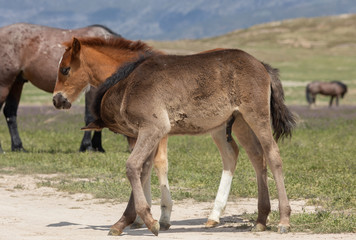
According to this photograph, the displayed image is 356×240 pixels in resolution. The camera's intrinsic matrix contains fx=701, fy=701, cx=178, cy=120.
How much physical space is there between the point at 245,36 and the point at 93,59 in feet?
460

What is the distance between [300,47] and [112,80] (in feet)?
373

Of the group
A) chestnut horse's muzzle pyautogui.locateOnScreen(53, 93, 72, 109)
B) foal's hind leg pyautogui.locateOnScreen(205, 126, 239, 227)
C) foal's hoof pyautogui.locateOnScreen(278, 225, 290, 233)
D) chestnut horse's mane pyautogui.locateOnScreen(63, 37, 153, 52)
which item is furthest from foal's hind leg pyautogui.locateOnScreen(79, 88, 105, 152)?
foal's hoof pyautogui.locateOnScreen(278, 225, 290, 233)

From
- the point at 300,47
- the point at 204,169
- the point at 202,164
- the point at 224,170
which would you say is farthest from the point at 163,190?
the point at 300,47

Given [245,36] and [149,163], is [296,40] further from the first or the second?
[149,163]

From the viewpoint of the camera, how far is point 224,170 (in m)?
8.88

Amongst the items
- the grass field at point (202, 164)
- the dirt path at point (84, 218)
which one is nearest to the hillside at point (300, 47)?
the grass field at point (202, 164)

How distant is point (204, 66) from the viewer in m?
8.20

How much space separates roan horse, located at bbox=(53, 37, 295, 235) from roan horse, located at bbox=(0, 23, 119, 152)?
818 cm

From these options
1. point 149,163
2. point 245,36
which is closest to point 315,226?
point 149,163

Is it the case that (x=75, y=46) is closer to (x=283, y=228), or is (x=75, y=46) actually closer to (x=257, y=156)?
(x=257, y=156)

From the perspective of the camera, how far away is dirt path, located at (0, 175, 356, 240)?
7.70 meters

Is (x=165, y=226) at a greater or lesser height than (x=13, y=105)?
lesser

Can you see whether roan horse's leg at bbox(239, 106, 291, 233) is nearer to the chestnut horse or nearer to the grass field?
the grass field

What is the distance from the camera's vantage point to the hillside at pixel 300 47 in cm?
6258
